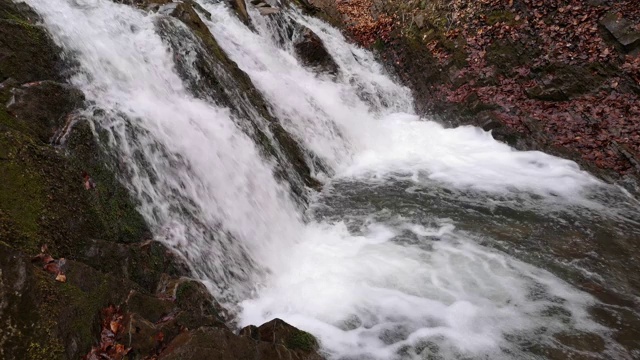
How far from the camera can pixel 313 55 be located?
42.0 ft

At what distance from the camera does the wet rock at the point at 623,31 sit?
380 inches

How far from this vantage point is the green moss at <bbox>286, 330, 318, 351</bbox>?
4.07 meters

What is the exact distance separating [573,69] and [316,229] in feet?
26.8

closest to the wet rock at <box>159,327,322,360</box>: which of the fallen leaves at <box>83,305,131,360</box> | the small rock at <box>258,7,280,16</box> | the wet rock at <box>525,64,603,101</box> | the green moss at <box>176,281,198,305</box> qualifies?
the fallen leaves at <box>83,305,131,360</box>

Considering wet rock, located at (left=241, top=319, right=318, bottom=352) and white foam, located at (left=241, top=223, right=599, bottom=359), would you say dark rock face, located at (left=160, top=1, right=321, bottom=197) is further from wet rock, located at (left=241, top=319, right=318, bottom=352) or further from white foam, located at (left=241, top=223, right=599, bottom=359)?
wet rock, located at (left=241, top=319, right=318, bottom=352)

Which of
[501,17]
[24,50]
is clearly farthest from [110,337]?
[501,17]

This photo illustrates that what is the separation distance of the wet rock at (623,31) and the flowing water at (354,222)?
3.30 meters

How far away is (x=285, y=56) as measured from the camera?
12.7 meters

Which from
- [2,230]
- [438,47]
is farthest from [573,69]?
[2,230]

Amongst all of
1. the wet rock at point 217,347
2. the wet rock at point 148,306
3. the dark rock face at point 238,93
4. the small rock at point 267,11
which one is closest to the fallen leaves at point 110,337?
the wet rock at point 148,306

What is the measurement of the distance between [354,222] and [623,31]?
8585 mm

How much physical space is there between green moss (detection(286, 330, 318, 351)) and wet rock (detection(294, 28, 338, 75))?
983 cm

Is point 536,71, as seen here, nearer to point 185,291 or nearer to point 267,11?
point 267,11

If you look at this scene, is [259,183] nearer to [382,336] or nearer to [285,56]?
[382,336]
